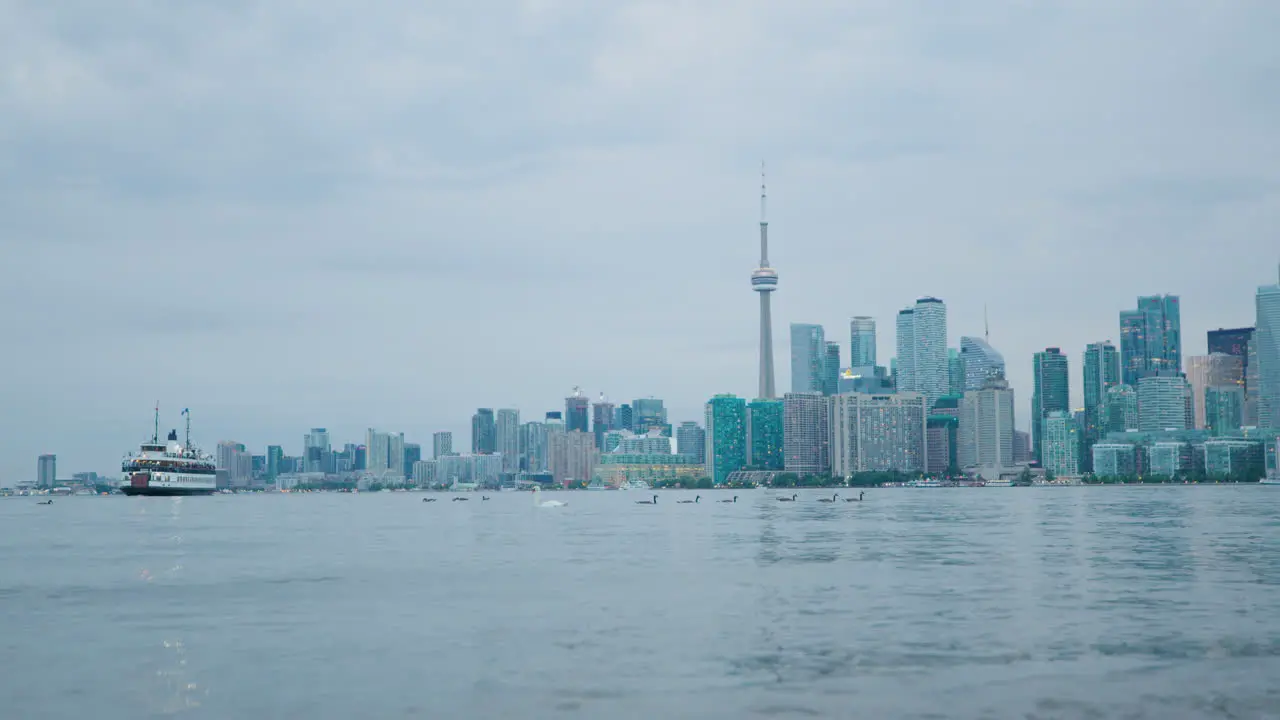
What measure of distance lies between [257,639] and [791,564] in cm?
3935

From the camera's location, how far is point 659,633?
47.5 meters

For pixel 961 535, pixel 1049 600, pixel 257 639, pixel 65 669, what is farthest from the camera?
pixel 961 535

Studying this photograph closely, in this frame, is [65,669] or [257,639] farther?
[257,639]

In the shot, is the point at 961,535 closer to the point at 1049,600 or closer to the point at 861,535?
the point at 861,535

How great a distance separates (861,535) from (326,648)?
7410 cm

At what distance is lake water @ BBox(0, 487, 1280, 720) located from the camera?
34.8 m

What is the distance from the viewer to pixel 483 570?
7856 centimetres

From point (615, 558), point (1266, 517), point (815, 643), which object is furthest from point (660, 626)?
point (1266, 517)

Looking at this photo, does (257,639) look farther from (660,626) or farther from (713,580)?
(713,580)

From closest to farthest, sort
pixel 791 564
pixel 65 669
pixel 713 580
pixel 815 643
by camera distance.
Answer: pixel 65 669, pixel 815 643, pixel 713 580, pixel 791 564

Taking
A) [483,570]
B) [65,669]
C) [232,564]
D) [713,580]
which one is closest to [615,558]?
[483,570]

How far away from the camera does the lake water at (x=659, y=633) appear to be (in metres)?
34.8

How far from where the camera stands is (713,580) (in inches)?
2699

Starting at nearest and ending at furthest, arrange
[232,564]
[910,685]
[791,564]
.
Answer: [910,685], [791,564], [232,564]
